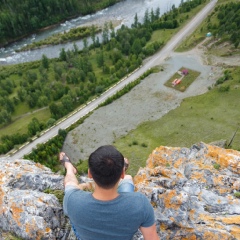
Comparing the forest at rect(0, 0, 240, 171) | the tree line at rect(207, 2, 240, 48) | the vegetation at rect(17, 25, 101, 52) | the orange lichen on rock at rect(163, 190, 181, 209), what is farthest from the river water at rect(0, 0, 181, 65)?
the orange lichen on rock at rect(163, 190, 181, 209)

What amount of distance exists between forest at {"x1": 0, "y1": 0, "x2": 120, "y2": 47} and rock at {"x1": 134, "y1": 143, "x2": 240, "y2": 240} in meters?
92.0

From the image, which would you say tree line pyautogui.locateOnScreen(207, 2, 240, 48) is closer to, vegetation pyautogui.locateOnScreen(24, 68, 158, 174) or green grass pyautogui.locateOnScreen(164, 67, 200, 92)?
green grass pyautogui.locateOnScreen(164, 67, 200, 92)

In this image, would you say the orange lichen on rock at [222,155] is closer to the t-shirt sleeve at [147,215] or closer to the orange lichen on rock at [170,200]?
the orange lichen on rock at [170,200]

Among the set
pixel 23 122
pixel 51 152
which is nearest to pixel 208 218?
pixel 51 152

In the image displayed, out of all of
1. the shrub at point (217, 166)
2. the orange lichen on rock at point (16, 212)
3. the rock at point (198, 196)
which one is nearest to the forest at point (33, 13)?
the rock at point (198, 196)

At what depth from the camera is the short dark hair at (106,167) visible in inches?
212

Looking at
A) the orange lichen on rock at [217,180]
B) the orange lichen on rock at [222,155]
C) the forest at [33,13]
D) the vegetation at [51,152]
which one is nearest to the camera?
the orange lichen on rock at [217,180]

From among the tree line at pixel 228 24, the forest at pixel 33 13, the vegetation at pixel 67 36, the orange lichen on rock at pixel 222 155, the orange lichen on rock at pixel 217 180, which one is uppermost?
the orange lichen on rock at pixel 217 180

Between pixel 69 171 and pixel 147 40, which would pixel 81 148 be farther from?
pixel 147 40

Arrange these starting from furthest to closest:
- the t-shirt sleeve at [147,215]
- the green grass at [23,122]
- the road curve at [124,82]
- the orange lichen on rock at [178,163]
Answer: the green grass at [23,122] → the road curve at [124,82] → the orange lichen on rock at [178,163] → the t-shirt sleeve at [147,215]

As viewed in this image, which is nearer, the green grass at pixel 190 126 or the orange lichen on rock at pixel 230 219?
the orange lichen on rock at pixel 230 219

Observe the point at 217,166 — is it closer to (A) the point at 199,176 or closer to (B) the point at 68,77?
(A) the point at 199,176


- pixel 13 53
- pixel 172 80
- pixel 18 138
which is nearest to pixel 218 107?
pixel 172 80

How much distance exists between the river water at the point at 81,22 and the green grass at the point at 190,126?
163ft
